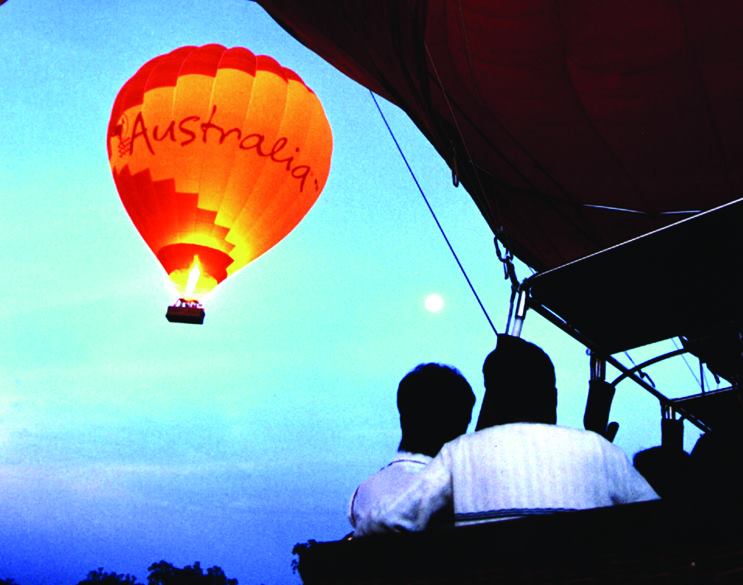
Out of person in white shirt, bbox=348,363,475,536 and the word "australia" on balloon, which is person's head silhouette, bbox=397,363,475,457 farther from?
the word "australia" on balloon

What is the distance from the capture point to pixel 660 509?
98 centimetres

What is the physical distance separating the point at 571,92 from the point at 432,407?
3.56 meters

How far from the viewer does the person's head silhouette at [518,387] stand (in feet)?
5.52

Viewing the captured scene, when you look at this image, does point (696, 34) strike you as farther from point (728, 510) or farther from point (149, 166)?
point (149, 166)

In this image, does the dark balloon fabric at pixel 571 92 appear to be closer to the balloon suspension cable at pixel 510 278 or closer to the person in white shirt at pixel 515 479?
the balloon suspension cable at pixel 510 278

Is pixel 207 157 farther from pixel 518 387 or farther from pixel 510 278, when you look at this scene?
pixel 518 387

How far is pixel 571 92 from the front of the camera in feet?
16.1

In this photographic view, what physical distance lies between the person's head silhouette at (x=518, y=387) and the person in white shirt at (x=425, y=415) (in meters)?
0.20

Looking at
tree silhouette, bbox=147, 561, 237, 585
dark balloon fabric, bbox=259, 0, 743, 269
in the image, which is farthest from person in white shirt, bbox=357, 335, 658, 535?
tree silhouette, bbox=147, 561, 237, 585

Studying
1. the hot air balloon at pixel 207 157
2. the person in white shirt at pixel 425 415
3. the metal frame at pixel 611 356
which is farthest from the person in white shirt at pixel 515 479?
the hot air balloon at pixel 207 157

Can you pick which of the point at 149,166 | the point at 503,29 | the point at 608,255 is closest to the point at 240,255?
the point at 149,166

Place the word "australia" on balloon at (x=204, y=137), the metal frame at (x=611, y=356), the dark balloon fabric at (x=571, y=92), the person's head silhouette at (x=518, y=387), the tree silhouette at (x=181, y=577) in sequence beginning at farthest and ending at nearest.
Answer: the tree silhouette at (x=181, y=577) < the word "australia" on balloon at (x=204, y=137) < the dark balloon fabric at (x=571, y=92) < the metal frame at (x=611, y=356) < the person's head silhouette at (x=518, y=387)

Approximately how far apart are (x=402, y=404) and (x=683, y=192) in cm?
387

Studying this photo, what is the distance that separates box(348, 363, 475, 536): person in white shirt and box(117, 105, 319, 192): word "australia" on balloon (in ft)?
20.9
